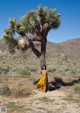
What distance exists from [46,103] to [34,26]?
18.9ft

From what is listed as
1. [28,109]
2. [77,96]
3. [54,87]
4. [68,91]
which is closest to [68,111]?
[28,109]

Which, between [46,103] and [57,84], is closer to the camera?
[46,103]

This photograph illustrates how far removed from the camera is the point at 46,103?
1262 centimetres

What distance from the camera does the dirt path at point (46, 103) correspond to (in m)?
11.4

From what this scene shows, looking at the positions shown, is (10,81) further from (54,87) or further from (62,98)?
(62,98)

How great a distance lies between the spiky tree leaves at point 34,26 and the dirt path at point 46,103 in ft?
11.0

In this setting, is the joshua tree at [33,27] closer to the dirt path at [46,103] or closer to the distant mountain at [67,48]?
the dirt path at [46,103]

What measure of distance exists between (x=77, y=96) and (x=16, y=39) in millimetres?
5374

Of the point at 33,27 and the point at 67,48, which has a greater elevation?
the point at 67,48

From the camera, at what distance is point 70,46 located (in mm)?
81875

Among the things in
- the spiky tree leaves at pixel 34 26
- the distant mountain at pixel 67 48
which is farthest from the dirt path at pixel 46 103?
the distant mountain at pixel 67 48

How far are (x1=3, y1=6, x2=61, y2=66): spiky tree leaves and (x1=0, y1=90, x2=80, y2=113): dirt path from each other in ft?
11.0

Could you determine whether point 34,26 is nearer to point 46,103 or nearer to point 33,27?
point 33,27

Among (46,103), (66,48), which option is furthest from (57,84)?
(66,48)
